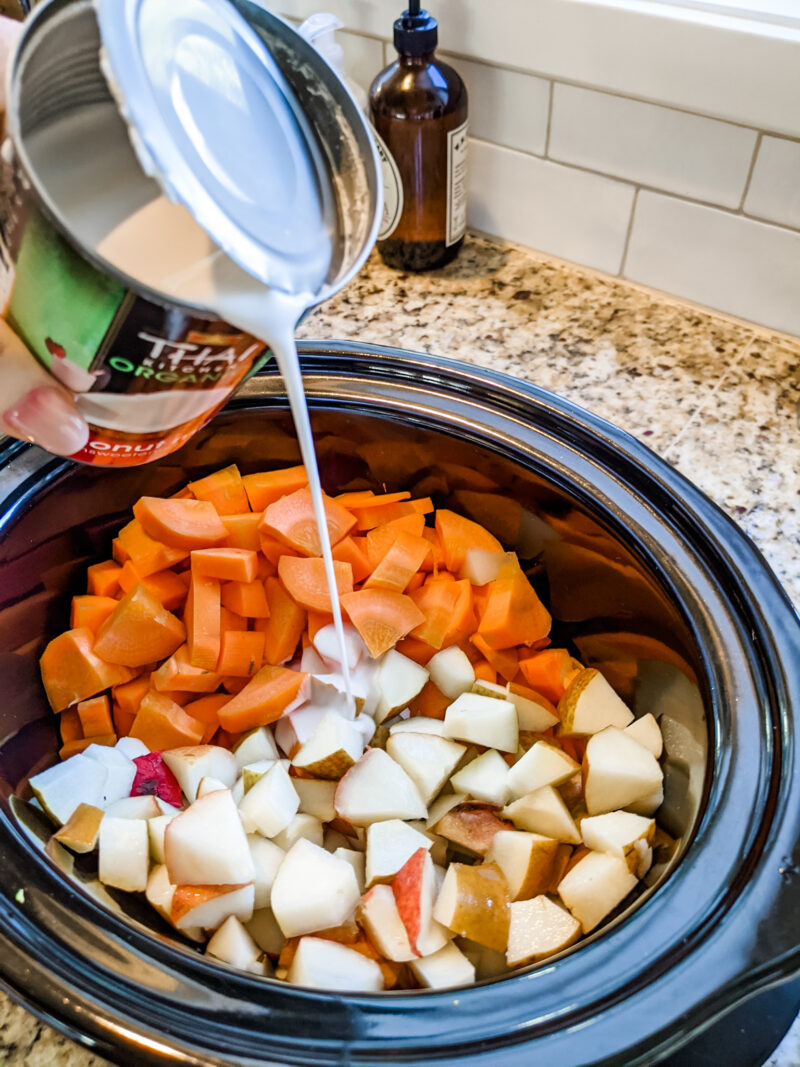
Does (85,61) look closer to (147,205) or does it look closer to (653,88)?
(147,205)

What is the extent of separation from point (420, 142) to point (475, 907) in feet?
2.93

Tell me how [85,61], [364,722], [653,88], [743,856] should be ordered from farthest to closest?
[653,88]
[364,722]
[743,856]
[85,61]

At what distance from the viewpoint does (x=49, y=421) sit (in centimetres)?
56

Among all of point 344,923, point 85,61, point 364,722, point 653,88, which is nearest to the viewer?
point 85,61

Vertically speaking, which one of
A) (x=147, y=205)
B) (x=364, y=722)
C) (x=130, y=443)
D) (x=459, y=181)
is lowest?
(x=364, y=722)

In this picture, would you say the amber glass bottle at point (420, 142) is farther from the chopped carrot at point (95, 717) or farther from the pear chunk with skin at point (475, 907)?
the pear chunk with skin at point (475, 907)

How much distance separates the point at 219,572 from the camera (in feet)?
2.98

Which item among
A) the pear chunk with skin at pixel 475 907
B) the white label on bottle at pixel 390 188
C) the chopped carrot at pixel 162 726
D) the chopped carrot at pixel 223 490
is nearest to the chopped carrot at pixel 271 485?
the chopped carrot at pixel 223 490

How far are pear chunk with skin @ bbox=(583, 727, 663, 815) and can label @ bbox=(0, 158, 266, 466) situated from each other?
0.46m

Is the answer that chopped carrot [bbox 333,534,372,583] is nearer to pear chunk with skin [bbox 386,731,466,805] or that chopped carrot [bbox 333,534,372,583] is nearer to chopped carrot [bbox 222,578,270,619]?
chopped carrot [bbox 222,578,270,619]

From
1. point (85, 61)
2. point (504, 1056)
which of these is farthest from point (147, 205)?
point (504, 1056)

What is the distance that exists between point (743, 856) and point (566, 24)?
95 centimetres

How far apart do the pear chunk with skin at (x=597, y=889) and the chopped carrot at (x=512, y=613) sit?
264 millimetres

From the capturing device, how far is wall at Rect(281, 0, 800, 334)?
98 centimetres
